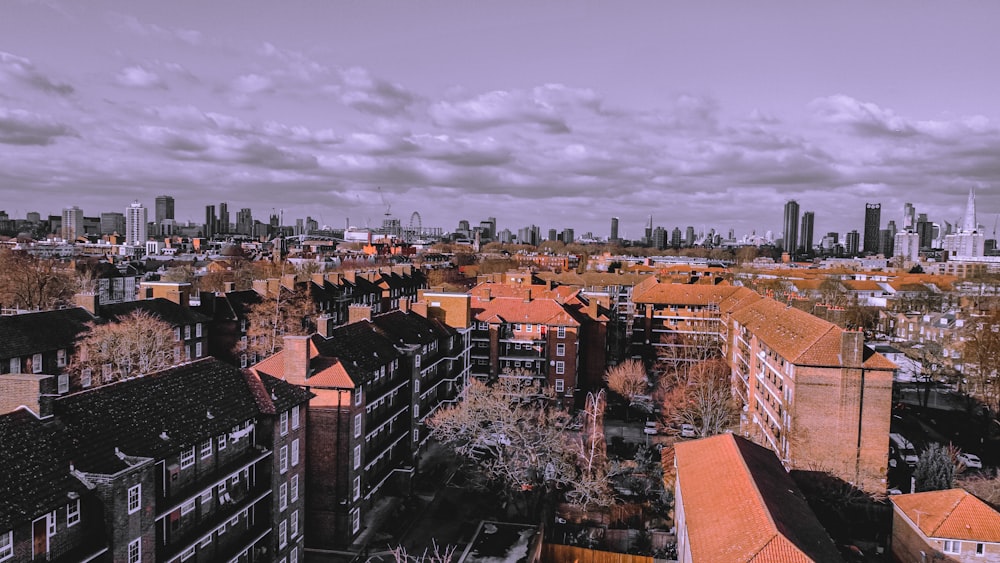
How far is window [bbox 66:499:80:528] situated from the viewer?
18781 mm

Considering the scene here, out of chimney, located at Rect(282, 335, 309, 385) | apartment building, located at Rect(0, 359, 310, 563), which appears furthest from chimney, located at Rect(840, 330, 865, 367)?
apartment building, located at Rect(0, 359, 310, 563)

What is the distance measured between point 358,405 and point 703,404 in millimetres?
30777

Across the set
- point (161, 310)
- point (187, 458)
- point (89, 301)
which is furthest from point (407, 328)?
point (89, 301)

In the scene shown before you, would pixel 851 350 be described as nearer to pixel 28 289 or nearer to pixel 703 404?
pixel 703 404

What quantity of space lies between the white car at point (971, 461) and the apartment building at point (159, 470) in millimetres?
49892

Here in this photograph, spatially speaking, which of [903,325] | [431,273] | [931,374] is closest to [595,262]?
[431,273]

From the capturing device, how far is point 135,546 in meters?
20.4

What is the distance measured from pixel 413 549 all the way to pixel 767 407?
31209 mm

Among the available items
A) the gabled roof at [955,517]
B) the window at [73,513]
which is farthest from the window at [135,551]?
the gabled roof at [955,517]

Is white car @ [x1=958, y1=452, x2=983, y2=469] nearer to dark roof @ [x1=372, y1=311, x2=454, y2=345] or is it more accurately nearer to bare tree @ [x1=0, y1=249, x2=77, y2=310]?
dark roof @ [x1=372, y1=311, x2=454, y2=345]

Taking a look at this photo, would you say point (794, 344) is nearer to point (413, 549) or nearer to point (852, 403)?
point (852, 403)

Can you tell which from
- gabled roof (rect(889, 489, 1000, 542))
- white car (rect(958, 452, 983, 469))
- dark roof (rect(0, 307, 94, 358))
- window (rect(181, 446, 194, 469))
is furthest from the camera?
white car (rect(958, 452, 983, 469))

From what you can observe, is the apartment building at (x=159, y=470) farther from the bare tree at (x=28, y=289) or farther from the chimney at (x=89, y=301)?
the bare tree at (x=28, y=289)

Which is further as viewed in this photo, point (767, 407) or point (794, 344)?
point (767, 407)
